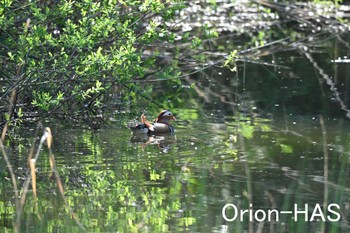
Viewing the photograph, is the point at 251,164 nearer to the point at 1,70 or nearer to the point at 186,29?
the point at 1,70

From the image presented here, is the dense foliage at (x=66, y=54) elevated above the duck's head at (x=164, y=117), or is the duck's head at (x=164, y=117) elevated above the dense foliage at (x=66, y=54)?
the dense foliage at (x=66, y=54)

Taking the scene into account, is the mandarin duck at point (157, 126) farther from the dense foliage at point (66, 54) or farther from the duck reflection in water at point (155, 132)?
the dense foliage at point (66, 54)

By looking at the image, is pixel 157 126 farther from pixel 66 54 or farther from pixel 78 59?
pixel 66 54

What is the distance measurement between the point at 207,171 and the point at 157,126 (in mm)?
2055

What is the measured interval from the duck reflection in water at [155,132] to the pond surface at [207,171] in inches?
1.5

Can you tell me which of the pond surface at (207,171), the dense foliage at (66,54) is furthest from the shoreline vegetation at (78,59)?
the pond surface at (207,171)

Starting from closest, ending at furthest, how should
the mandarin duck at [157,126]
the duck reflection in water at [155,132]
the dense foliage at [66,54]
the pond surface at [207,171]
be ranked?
the pond surface at [207,171]
the dense foliage at [66,54]
the duck reflection in water at [155,132]
the mandarin duck at [157,126]

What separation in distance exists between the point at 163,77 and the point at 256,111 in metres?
1.36

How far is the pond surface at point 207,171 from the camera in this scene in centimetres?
754

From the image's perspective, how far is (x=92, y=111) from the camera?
11.8m

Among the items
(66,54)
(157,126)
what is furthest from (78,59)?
(157,126)

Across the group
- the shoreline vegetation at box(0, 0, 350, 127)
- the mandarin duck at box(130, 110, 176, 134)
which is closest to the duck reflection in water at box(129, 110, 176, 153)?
the mandarin duck at box(130, 110, 176, 134)

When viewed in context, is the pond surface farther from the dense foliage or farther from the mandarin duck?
the dense foliage

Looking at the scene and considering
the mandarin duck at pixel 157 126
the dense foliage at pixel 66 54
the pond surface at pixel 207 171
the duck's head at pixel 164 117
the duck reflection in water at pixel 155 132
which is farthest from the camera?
the duck's head at pixel 164 117
